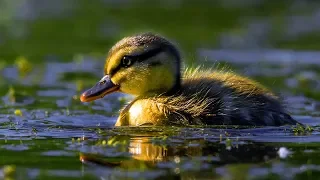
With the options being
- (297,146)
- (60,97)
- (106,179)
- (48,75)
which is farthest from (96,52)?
(106,179)

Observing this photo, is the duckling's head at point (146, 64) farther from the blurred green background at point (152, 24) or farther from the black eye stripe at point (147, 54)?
the blurred green background at point (152, 24)

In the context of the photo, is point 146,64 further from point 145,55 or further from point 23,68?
point 23,68

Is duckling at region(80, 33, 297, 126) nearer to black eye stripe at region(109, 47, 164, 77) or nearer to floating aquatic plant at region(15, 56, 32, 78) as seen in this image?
black eye stripe at region(109, 47, 164, 77)

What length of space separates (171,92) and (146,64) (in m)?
0.38

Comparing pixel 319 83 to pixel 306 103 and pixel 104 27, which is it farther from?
pixel 104 27

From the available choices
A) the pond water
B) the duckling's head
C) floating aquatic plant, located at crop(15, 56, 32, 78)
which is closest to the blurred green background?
the pond water

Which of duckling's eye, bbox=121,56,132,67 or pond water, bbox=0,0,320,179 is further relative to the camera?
duckling's eye, bbox=121,56,132,67

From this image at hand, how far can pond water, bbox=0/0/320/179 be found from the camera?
6730 millimetres

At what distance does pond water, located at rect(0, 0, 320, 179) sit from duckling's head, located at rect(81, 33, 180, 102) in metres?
0.58

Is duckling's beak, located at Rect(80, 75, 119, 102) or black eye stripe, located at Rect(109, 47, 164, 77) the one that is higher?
black eye stripe, located at Rect(109, 47, 164, 77)

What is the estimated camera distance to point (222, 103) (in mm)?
8344

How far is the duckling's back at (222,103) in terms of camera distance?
824 cm

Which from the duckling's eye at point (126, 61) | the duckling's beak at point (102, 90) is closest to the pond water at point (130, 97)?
the duckling's beak at point (102, 90)

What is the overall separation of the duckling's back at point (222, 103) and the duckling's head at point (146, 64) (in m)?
0.17
